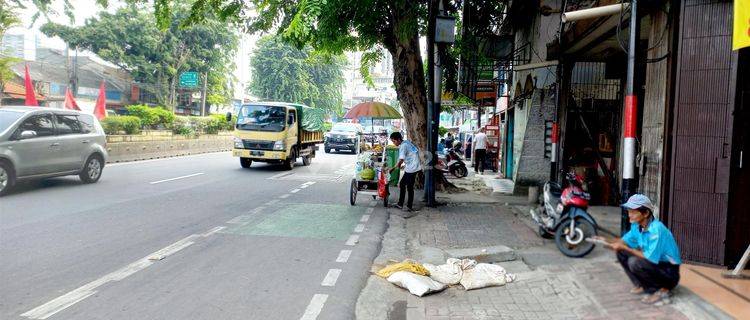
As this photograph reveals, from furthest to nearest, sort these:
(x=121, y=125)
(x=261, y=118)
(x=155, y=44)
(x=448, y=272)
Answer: (x=155, y=44)
(x=121, y=125)
(x=261, y=118)
(x=448, y=272)

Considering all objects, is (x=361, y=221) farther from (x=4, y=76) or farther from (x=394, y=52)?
(x=4, y=76)

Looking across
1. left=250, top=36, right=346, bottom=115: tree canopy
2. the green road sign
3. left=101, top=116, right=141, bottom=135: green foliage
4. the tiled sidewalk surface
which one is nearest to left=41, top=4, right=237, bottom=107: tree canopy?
the green road sign

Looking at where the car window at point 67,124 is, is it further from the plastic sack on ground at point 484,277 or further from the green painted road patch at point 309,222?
the plastic sack on ground at point 484,277

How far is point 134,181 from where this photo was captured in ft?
42.8

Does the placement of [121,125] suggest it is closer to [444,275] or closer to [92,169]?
[92,169]

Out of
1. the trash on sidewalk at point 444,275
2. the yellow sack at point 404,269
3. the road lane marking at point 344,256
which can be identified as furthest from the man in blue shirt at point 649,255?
the road lane marking at point 344,256

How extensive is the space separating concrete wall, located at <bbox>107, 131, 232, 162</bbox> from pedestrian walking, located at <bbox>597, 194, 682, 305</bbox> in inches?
698

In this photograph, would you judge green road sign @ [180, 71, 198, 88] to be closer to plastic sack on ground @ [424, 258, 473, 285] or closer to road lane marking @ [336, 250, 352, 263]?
road lane marking @ [336, 250, 352, 263]

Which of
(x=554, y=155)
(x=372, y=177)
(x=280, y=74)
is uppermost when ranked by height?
(x=280, y=74)

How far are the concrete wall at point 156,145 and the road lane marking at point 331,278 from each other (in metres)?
15.3

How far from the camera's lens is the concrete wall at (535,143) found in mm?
12148

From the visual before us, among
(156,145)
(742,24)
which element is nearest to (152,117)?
(156,145)

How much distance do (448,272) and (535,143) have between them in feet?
24.5

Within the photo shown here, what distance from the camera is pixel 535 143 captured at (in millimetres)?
12250
